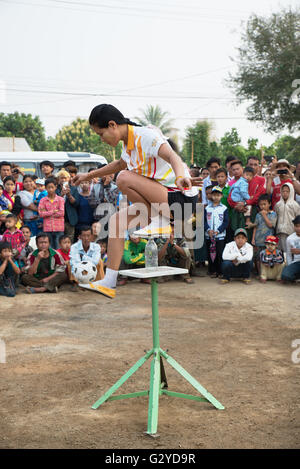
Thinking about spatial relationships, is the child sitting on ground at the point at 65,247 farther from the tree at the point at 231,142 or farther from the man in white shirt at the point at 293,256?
the tree at the point at 231,142

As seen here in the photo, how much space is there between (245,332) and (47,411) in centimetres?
269

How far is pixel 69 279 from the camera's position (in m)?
8.09

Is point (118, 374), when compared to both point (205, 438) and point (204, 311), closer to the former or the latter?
point (205, 438)

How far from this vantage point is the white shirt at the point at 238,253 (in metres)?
8.12

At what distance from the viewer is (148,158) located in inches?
125

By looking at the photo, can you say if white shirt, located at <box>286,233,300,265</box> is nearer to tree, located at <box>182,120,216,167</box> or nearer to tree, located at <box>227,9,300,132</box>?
tree, located at <box>227,9,300,132</box>

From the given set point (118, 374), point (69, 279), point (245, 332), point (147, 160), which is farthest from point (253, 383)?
point (69, 279)

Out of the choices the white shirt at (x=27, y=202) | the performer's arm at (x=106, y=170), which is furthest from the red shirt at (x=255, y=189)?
the performer's arm at (x=106, y=170)

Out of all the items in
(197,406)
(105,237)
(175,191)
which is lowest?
(197,406)

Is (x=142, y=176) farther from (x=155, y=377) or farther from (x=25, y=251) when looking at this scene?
(x=25, y=251)

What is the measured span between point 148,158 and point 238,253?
521 centimetres

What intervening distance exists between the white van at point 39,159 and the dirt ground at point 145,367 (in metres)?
7.04

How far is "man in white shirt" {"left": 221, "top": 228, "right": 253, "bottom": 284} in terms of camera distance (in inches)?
321

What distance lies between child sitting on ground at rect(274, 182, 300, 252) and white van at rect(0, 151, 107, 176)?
23.3 feet
